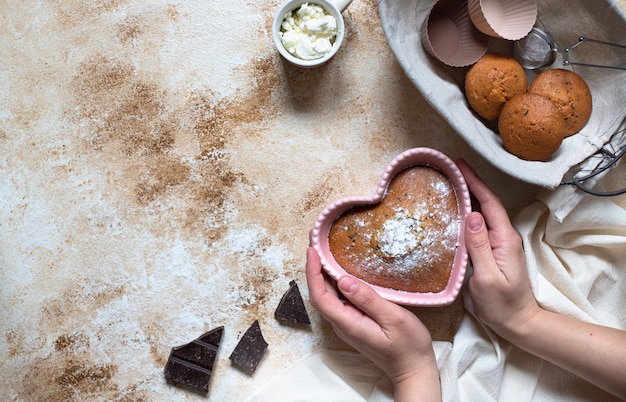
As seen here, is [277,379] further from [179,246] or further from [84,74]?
[84,74]

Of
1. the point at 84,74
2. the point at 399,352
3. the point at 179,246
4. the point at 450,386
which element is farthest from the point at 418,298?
the point at 84,74

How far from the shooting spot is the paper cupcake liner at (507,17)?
108cm

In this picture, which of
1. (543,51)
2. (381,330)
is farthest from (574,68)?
(381,330)

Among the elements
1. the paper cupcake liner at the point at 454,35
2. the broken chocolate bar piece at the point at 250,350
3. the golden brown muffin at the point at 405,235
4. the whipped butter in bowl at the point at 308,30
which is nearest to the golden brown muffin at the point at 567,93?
the paper cupcake liner at the point at 454,35

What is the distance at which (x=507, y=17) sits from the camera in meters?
1.11

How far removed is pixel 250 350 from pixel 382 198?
445mm

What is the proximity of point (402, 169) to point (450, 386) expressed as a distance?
483 mm

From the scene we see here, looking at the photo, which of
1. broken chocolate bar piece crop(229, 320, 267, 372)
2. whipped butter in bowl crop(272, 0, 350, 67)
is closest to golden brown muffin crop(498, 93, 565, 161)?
whipped butter in bowl crop(272, 0, 350, 67)

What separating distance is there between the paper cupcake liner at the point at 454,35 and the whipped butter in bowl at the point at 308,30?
0.61 ft

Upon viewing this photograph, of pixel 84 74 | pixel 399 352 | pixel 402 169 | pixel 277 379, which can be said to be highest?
A: pixel 84 74

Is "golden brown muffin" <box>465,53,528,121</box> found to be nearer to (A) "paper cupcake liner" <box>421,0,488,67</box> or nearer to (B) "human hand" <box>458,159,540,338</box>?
(A) "paper cupcake liner" <box>421,0,488,67</box>

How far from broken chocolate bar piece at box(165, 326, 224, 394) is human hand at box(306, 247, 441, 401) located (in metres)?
0.27

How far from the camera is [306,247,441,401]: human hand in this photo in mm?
1096

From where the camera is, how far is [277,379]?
1.22 metres
